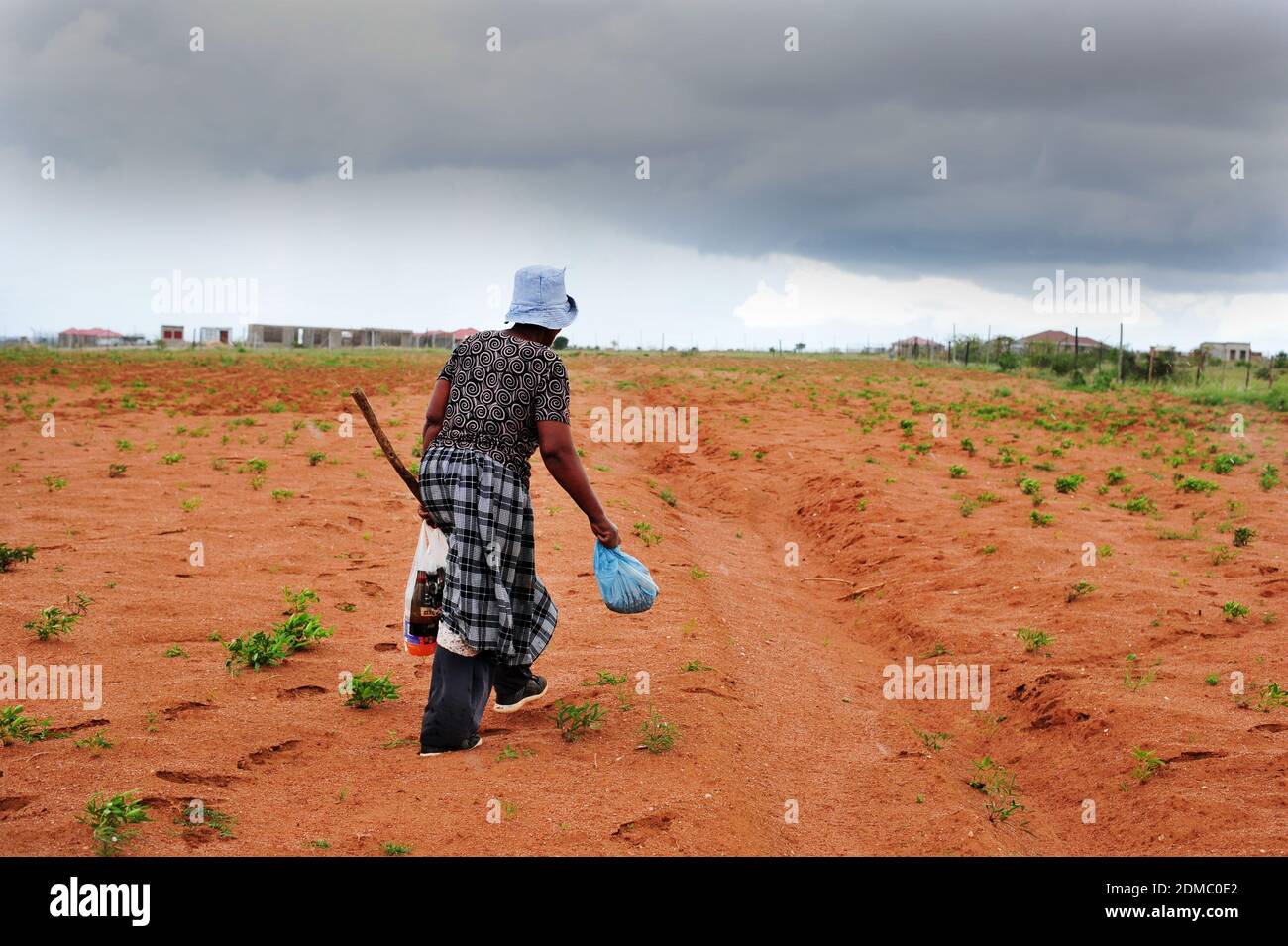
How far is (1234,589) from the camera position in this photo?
27.6 feet

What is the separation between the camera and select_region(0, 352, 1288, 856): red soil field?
429 centimetres

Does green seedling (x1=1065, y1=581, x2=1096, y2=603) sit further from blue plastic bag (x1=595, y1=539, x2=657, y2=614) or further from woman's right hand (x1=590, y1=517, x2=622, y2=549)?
woman's right hand (x1=590, y1=517, x2=622, y2=549)

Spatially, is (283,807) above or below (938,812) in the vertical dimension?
above

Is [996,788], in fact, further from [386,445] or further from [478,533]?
[386,445]

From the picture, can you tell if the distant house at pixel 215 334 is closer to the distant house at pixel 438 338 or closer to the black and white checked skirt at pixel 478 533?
the distant house at pixel 438 338

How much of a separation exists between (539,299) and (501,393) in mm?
473

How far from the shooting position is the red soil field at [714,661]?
14.1 ft

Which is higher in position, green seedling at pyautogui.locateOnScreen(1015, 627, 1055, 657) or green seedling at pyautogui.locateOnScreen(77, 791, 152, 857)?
green seedling at pyautogui.locateOnScreen(77, 791, 152, 857)

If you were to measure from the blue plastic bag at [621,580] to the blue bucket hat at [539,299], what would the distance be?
1064 millimetres

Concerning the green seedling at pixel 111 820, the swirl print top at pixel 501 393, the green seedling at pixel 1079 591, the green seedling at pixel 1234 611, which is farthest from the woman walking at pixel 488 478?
the green seedling at pixel 1234 611

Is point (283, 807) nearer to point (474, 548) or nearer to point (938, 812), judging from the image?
point (474, 548)

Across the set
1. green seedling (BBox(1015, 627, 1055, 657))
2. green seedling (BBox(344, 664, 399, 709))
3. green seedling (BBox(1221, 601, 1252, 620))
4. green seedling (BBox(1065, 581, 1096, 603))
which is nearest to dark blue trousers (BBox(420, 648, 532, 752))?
green seedling (BBox(344, 664, 399, 709))
